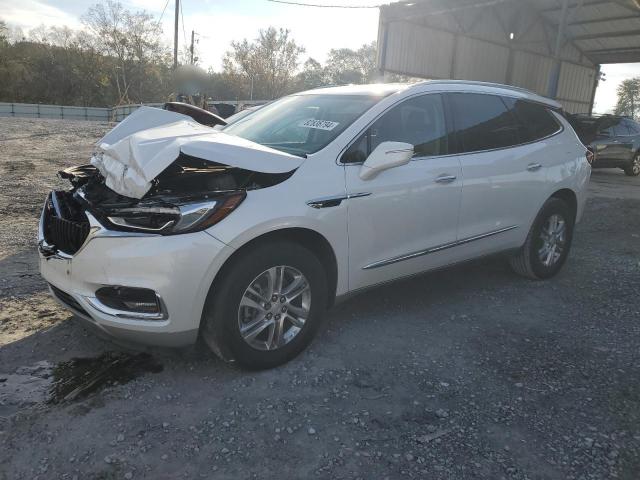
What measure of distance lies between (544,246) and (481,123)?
147 centimetres

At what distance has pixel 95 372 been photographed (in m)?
3.07

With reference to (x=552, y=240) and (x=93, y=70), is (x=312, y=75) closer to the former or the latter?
(x=93, y=70)

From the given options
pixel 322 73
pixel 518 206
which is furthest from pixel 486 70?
pixel 322 73

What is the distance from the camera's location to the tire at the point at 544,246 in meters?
4.78

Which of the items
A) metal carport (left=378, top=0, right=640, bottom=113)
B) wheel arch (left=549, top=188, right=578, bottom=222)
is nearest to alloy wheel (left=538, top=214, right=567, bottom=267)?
wheel arch (left=549, top=188, right=578, bottom=222)

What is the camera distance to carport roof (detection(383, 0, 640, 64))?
17.7 metres

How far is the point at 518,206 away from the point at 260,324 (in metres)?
2.59

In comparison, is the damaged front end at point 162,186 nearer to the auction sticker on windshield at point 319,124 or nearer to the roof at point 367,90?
the auction sticker on windshield at point 319,124

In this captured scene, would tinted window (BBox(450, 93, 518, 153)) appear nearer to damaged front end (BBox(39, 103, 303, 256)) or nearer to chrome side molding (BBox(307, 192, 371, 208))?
chrome side molding (BBox(307, 192, 371, 208))

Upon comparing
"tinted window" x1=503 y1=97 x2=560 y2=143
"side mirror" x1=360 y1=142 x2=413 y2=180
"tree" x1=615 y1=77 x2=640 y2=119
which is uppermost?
"tree" x1=615 y1=77 x2=640 y2=119

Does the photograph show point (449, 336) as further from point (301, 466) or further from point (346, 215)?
point (301, 466)

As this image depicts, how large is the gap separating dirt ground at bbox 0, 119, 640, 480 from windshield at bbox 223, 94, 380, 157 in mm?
1335

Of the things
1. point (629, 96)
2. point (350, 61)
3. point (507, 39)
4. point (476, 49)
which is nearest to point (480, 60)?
point (476, 49)

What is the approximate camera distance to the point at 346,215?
326 centimetres
